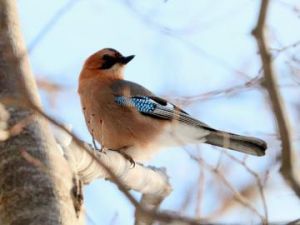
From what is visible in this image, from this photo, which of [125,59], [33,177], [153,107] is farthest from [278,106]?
[125,59]

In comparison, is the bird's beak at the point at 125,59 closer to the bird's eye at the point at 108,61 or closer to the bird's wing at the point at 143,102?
the bird's eye at the point at 108,61

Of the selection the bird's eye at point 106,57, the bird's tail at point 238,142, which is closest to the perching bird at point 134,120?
the bird's tail at point 238,142

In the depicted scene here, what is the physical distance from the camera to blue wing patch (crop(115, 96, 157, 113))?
6.48 m

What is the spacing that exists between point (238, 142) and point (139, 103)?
1357 millimetres

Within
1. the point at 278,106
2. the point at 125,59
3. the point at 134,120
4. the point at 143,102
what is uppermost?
the point at 278,106

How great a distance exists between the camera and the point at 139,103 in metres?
6.62

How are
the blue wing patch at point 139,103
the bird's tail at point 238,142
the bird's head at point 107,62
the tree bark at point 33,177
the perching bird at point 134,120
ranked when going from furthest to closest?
the bird's head at point 107,62, the blue wing patch at point 139,103, the perching bird at point 134,120, the bird's tail at point 238,142, the tree bark at point 33,177

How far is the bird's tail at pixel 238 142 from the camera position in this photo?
525cm

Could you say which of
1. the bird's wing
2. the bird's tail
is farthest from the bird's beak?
the bird's tail

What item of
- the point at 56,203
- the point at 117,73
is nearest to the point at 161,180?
the point at 56,203

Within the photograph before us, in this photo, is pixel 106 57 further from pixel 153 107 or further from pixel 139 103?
pixel 153 107

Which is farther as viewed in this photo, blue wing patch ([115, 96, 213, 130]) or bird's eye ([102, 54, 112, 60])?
bird's eye ([102, 54, 112, 60])

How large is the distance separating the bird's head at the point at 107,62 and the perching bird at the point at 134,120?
0.21 metres

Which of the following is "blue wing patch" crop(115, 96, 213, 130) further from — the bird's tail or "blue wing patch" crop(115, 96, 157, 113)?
the bird's tail
